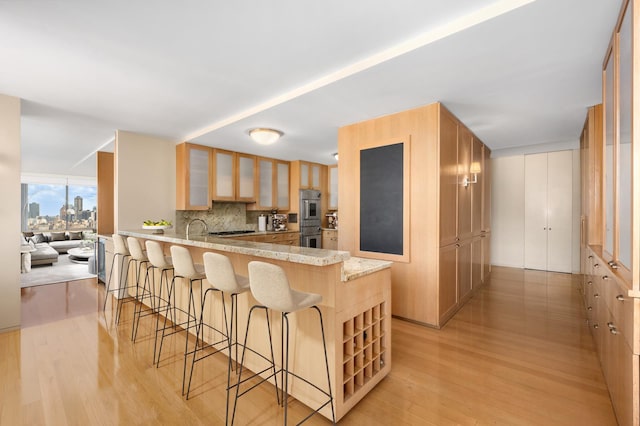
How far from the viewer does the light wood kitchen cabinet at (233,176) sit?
545 cm

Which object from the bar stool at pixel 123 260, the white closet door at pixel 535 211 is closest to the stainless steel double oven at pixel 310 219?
the bar stool at pixel 123 260

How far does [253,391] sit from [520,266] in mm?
6264

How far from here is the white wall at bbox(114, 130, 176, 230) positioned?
14.7 ft

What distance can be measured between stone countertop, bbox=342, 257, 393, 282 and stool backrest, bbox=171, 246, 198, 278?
1271mm

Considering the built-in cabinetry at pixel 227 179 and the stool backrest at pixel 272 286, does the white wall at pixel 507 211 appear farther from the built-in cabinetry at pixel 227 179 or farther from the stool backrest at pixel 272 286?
the stool backrest at pixel 272 286

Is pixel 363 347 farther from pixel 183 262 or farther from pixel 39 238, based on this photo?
pixel 39 238

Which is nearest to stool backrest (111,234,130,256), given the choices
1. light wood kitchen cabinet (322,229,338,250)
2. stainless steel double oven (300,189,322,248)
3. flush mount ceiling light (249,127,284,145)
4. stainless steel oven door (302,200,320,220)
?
flush mount ceiling light (249,127,284,145)

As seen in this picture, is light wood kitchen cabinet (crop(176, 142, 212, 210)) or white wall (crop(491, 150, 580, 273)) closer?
light wood kitchen cabinet (crop(176, 142, 212, 210))

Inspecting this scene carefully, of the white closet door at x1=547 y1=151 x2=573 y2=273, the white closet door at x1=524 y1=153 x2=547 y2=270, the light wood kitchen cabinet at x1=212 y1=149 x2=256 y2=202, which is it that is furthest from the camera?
the white closet door at x1=524 y1=153 x2=547 y2=270

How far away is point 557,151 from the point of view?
5707 mm

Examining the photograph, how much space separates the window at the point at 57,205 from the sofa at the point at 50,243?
52 centimetres

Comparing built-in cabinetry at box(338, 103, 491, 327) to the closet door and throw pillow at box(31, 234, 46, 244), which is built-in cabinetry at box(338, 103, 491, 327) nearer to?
Answer: the closet door

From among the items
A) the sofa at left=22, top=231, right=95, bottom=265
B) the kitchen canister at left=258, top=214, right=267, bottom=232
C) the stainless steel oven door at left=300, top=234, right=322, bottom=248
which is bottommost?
the sofa at left=22, top=231, right=95, bottom=265

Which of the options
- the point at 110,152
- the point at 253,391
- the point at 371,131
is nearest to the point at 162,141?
the point at 110,152
